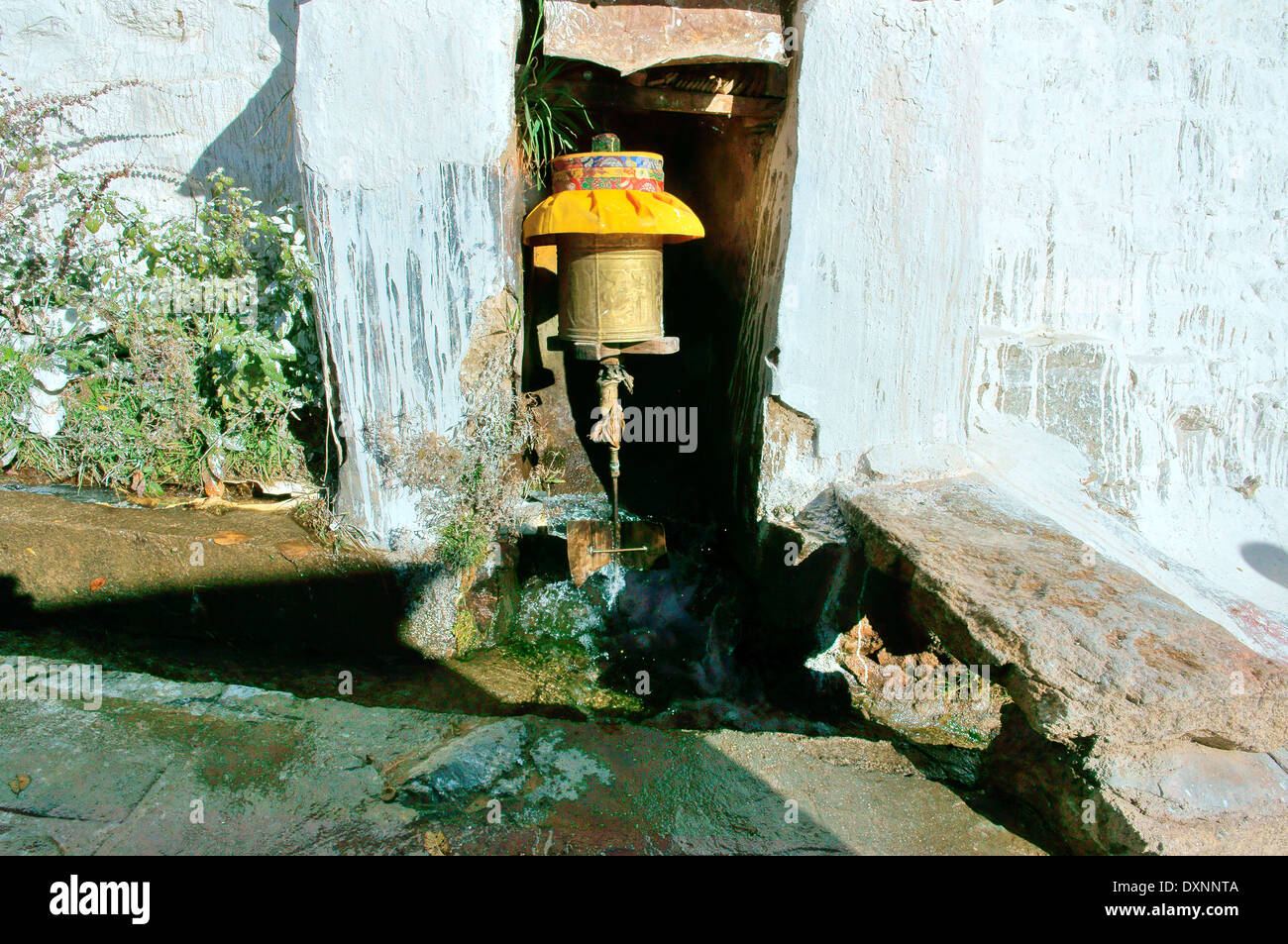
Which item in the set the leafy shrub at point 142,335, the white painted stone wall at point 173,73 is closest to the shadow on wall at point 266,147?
the white painted stone wall at point 173,73

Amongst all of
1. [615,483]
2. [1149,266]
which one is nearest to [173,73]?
[615,483]

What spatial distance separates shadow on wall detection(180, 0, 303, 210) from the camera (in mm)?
4008

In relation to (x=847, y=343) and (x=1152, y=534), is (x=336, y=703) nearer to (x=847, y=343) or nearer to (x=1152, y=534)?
(x=847, y=343)

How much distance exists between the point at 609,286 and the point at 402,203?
917mm

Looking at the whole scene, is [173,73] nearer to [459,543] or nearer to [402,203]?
[402,203]

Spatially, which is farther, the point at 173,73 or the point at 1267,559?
the point at 173,73

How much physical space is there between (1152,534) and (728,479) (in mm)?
2104

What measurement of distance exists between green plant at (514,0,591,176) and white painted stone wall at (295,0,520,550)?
16cm

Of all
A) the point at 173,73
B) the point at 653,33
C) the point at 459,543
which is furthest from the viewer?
the point at 173,73

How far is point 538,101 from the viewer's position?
3.42m

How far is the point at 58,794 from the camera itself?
217 cm

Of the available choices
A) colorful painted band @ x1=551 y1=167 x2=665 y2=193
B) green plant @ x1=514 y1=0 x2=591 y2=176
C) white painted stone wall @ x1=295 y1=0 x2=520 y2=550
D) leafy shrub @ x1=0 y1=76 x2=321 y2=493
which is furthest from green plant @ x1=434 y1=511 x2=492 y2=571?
green plant @ x1=514 y1=0 x2=591 y2=176

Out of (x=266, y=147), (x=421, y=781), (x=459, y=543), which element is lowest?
(x=421, y=781)

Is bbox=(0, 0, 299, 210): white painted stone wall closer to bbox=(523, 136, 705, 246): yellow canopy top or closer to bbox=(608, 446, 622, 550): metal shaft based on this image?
bbox=(523, 136, 705, 246): yellow canopy top
